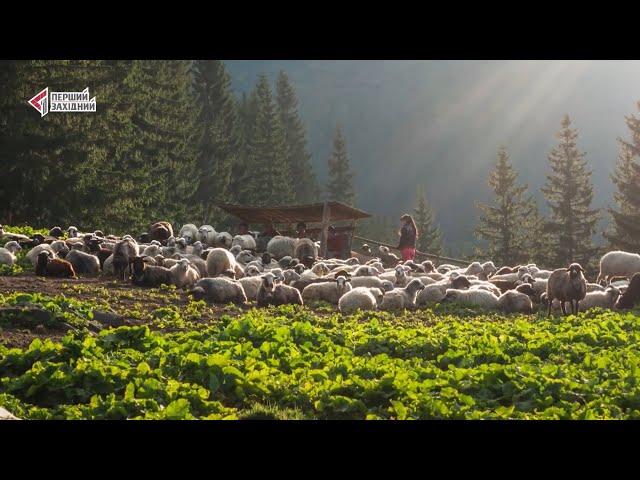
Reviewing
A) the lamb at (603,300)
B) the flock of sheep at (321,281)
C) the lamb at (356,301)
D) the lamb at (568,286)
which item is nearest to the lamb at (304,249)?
the flock of sheep at (321,281)

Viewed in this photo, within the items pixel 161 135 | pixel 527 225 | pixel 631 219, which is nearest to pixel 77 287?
pixel 161 135

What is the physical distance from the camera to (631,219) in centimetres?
4894

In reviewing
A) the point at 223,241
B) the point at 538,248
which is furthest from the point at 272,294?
the point at 538,248

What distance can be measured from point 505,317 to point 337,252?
1717 cm

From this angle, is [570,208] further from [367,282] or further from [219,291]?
[219,291]

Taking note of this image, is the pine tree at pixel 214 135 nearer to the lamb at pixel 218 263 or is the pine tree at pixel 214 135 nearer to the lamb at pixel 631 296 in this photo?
the lamb at pixel 218 263

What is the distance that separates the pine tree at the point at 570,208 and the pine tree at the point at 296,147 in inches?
1527

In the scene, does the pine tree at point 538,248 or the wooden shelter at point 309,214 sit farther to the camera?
the pine tree at point 538,248

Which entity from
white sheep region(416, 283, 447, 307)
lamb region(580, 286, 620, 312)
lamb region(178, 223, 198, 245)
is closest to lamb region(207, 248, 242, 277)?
white sheep region(416, 283, 447, 307)

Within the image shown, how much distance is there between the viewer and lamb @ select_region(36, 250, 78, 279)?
2042 centimetres

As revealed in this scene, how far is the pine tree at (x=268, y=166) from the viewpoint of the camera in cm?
6938

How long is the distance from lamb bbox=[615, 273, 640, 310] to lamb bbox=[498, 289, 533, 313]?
8.68ft

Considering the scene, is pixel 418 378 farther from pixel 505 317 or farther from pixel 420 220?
pixel 420 220

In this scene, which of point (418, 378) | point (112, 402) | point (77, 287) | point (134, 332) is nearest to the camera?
point (112, 402)
